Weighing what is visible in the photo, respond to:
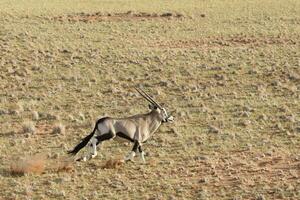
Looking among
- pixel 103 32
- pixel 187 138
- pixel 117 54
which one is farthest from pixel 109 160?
pixel 103 32

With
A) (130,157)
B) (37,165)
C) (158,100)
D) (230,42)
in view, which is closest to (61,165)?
(37,165)

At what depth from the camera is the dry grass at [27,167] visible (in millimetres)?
14859

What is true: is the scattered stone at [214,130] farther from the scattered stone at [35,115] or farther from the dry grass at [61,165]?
the scattered stone at [35,115]

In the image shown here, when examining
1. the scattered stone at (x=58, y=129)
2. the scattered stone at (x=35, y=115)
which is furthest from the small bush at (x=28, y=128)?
the scattered stone at (x=35, y=115)

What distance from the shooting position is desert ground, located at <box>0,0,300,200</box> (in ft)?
47.6

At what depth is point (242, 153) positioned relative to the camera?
1711cm

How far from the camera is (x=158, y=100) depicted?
24969 millimetres

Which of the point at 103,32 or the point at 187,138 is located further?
the point at 103,32

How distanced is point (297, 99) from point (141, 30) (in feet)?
81.8

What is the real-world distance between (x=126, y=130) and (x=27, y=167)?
2529 millimetres

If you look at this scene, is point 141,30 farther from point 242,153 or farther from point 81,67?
point 242,153

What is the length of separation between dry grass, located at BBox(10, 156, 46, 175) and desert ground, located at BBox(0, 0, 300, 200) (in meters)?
0.03

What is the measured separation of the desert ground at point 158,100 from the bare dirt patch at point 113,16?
0.57m

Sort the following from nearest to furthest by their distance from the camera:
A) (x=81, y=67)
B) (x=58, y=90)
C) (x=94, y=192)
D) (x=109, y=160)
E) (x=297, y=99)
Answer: (x=94, y=192) < (x=109, y=160) < (x=297, y=99) < (x=58, y=90) < (x=81, y=67)
